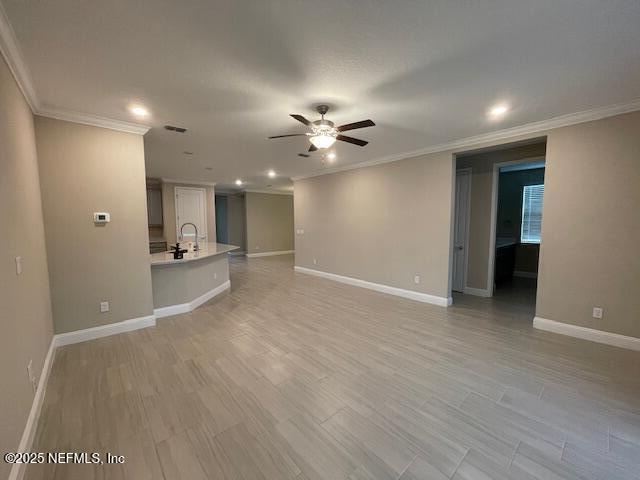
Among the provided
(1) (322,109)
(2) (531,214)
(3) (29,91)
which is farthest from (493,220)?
(3) (29,91)

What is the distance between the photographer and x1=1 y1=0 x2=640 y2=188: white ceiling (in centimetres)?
153

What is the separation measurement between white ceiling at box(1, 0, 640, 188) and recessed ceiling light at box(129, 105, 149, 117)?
3.5 inches

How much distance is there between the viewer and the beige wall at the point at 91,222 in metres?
2.90

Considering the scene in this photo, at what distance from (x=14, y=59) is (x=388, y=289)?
5432 mm

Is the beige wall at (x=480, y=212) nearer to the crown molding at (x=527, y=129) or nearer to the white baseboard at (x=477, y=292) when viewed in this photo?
the white baseboard at (x=477, y=292)

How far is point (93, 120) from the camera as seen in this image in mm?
3023

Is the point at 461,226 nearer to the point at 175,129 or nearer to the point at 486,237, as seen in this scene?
the point at 486,237

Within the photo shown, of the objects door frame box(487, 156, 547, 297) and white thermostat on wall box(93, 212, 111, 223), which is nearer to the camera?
white thermostat on wall box(93, 212, 111, 223)

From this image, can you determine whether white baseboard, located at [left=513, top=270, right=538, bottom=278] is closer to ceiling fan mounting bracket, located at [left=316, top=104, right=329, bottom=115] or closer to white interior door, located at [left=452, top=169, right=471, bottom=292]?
white interior door, located at [left=452, top=169, right=471, bottom=292]

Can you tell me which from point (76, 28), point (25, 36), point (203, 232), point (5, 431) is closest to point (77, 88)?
point (25, 36)

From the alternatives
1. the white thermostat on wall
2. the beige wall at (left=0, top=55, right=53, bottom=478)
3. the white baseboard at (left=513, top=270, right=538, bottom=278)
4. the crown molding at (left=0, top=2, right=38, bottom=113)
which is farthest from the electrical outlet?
the white baseboard at (left=513, top=270, right=538, bottom=278)

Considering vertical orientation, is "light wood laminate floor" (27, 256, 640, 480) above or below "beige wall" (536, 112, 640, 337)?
below

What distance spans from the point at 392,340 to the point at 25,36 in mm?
4117

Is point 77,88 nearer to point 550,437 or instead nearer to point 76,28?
point 76,28
